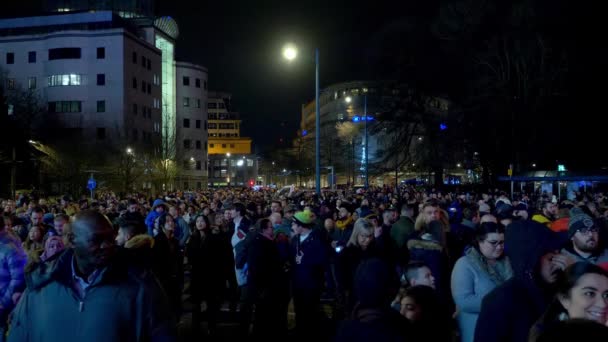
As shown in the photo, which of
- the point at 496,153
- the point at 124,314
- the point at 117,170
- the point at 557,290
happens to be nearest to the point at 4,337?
the point at 124,314

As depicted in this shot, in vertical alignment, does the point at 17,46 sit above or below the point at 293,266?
Answer: above

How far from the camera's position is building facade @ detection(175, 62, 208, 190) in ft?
283

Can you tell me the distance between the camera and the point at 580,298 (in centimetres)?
291

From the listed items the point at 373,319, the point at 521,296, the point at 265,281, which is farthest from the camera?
the point at 265,281

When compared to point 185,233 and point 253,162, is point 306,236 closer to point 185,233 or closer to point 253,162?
point 185,233

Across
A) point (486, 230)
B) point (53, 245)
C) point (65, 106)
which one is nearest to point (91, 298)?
point (486, 230)

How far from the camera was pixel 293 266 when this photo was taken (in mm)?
7594

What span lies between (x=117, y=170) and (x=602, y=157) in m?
37.6

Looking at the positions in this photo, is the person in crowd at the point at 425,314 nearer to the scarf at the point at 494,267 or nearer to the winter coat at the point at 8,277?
the scarf at the point at 494,267

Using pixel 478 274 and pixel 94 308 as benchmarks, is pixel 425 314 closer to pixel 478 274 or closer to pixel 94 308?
pixel 478 274

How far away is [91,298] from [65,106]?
73606mm

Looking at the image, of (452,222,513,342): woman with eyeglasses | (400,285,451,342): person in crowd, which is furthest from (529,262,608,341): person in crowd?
(452,222,513,342): woman with eyeglasses

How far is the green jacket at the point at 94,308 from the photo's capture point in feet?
9.90

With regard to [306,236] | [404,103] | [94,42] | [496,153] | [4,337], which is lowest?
[4,337]
